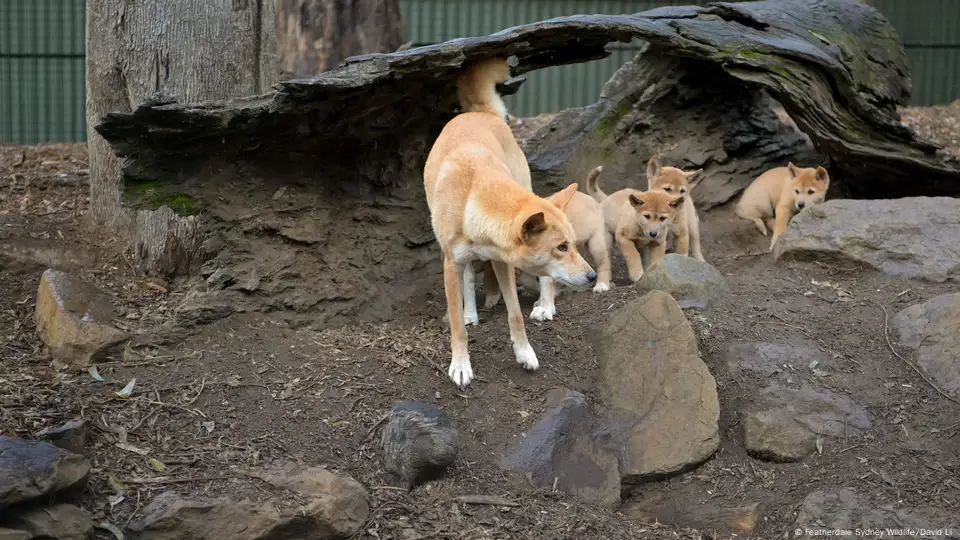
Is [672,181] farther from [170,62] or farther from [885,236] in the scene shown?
[170,62]

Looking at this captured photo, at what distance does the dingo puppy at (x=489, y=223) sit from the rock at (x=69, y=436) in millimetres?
2138

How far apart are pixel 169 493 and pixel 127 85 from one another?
3.66m

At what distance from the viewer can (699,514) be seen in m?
5.55

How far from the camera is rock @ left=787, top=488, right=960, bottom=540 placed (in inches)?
203

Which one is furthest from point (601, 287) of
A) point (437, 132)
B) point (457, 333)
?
point (457, 333)

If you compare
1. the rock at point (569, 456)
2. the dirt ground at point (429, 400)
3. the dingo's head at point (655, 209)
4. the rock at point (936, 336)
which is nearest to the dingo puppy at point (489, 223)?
the dirt ground at point (429, 400)

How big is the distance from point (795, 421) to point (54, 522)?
4110mm

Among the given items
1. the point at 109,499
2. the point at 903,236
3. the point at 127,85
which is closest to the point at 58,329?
the point at 109,499

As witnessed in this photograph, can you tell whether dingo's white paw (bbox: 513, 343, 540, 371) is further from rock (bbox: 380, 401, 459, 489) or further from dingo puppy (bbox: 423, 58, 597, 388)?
rock (bbox: 380, 401, 459, 489)

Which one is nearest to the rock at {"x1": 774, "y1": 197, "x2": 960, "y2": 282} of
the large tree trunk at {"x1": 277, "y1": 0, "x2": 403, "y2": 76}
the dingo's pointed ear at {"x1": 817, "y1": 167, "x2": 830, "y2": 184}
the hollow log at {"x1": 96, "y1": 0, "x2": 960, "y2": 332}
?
the hollow log at {"x1": 96, "y1": 0, "x2": 960, "y2": 332}

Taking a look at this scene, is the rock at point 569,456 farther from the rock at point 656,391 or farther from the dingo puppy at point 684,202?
the dingo puppy at point 684,202

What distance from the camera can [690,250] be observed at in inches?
351

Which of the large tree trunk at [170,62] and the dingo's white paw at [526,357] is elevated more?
the large tree trunk at [170,62]

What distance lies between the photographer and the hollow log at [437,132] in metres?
6.46
